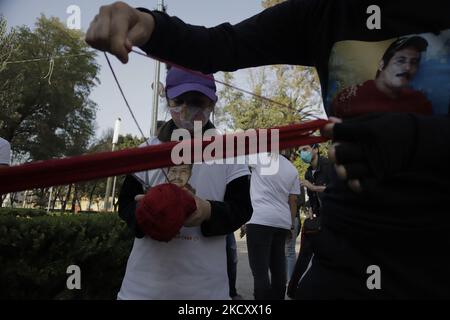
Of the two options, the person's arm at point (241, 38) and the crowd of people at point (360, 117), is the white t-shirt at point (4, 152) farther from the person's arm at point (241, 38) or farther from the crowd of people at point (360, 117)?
the person's arm at point (241, 38)

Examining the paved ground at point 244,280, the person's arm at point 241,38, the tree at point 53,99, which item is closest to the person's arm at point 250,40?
the person's arm at point 241,38

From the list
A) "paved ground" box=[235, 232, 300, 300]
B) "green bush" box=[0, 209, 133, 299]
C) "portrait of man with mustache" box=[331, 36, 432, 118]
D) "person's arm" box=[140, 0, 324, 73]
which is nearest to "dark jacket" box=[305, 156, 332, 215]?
"paved ground" box=[235, 232, 300, 300]

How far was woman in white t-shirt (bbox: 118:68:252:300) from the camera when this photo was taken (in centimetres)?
186

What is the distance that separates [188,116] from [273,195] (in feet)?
8.37

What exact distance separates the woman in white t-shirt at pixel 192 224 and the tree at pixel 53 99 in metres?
23.1

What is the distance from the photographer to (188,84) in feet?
6.83

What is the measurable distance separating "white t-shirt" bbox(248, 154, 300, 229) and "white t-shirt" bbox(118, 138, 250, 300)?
7.62ft

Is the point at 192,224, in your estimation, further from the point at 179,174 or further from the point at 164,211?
the point at 179,174

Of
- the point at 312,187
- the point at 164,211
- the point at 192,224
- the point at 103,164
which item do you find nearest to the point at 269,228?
the point at 312,187

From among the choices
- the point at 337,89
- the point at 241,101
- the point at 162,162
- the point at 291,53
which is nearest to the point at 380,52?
the point at 337,89

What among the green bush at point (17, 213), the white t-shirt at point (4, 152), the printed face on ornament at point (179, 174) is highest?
the white t-shirt at point (4, 152)

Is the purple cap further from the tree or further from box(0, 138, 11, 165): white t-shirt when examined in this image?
the tree

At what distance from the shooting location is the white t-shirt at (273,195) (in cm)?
430

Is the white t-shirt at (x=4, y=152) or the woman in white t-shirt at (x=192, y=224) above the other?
the white t-shirt at (x=4, y=152)
